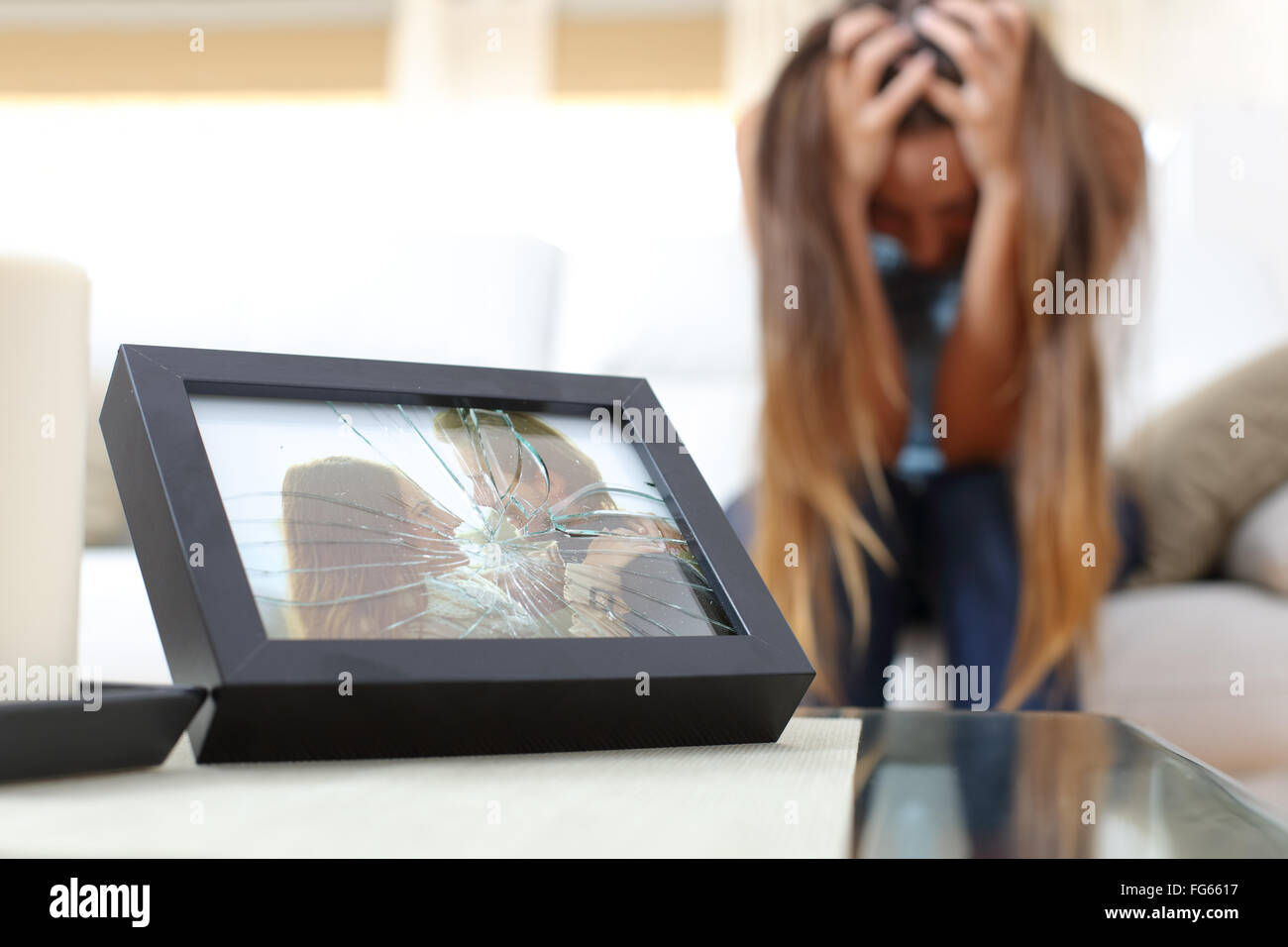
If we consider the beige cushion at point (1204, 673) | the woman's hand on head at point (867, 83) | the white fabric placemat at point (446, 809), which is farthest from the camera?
the woman's hand on head at point (867, 83)

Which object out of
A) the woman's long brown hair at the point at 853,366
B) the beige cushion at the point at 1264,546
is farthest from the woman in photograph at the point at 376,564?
the beige cushion at the point at 1264,546

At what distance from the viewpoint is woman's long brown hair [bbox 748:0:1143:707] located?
1103mm

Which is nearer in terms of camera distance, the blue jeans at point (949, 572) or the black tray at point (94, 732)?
the black tray at point (94, 732)

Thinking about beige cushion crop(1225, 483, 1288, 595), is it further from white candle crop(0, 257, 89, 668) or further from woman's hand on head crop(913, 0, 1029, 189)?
white candle crop(0, 257, 89, 668)

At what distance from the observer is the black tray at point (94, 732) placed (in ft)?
0.86

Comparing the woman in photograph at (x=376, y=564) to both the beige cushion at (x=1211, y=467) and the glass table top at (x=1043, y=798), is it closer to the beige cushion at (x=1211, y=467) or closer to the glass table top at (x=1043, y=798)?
the glass table top at (x=1043, y=798)

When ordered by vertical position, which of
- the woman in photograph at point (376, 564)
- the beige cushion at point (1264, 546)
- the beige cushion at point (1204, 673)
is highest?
the woman in photograph at point (376, 564)

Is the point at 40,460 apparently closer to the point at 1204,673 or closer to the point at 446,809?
the point at 446,809

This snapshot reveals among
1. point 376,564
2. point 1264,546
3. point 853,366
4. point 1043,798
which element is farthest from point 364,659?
point 1264,546

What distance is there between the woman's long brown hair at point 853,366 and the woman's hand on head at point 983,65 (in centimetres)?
3

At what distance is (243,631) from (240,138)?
4054 mm
